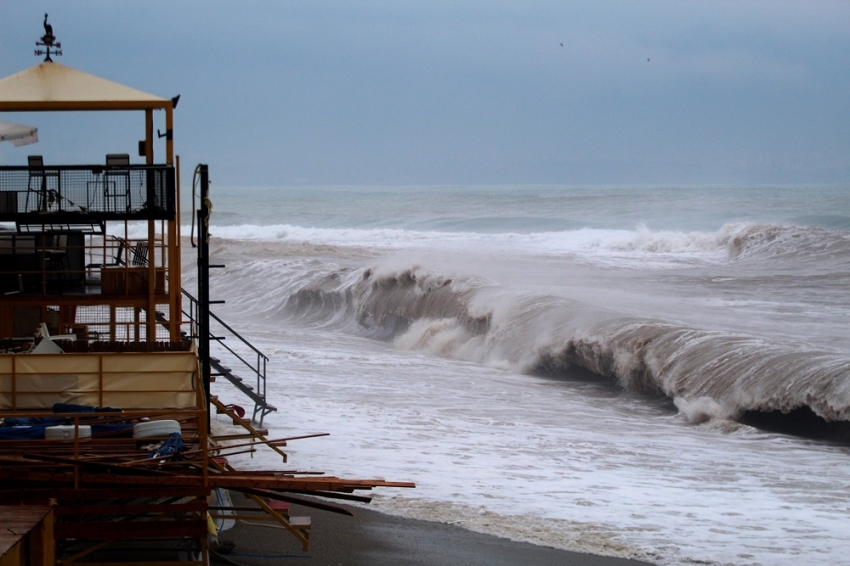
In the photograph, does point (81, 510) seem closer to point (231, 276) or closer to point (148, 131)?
point (148, 131)

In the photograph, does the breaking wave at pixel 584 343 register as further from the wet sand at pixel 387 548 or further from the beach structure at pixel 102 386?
the beach structure at pixel 102 386

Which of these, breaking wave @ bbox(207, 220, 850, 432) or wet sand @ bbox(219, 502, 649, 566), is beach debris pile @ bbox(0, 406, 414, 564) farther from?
breaking wave @ bbox(207, 220, 850, 432)

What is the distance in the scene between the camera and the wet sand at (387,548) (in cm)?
955

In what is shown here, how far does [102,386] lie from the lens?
9.57 m

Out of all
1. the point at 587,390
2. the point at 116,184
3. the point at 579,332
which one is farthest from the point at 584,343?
the point at 116,184

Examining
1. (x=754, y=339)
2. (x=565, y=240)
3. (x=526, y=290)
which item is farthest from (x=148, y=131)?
(x=565, y=240)

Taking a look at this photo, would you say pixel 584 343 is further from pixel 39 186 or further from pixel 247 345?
pixel 39 186

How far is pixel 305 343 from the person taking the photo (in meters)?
26.2

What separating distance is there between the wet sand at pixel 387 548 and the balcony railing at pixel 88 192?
4.55 meters

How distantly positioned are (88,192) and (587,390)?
453 inches

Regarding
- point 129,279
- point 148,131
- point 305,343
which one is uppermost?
point 148,131

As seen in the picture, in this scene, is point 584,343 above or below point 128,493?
below

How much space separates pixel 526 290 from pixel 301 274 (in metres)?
12.5

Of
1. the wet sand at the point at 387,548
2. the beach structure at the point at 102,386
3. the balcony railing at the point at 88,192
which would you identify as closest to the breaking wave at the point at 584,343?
the wet sand at the point at 387,548
